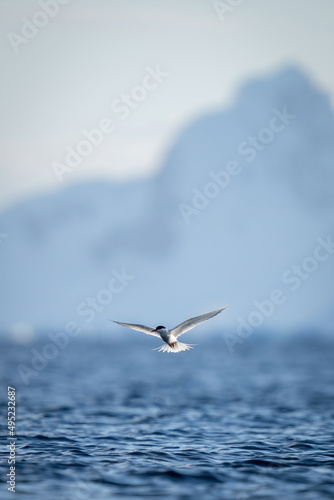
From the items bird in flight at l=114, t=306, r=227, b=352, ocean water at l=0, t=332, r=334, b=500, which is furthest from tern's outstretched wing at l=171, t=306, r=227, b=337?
ocean water at l=0, t=332, r=334, b=500

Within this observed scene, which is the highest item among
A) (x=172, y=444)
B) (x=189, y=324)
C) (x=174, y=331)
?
(x=189, y=324)

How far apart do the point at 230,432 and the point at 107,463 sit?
25.2 feet

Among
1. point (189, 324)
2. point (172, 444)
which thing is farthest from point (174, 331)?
point (172, 444)

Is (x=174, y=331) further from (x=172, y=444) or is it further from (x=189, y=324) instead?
(x=172, y=444)

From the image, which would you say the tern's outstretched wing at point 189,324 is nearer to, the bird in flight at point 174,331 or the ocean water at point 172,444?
the bird in flight at point 174,331

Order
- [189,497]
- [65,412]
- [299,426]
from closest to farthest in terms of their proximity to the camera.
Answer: [189,497] < [299,426] < [65,412]

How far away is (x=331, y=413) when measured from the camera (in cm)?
3027

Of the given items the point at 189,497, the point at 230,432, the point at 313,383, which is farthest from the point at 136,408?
the point at 313,383

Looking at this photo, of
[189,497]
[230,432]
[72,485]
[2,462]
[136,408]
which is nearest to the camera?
[189,497]

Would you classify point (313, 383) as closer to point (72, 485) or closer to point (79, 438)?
point (79, 438)

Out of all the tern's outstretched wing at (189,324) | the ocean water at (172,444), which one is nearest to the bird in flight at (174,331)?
the tern's outstretched wing at (189,324)

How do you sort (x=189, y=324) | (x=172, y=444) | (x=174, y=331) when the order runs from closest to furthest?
(x=189, y=324), (x=174, y=331), (x=172, y=444)

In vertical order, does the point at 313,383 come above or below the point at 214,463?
above

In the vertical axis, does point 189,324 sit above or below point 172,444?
above
